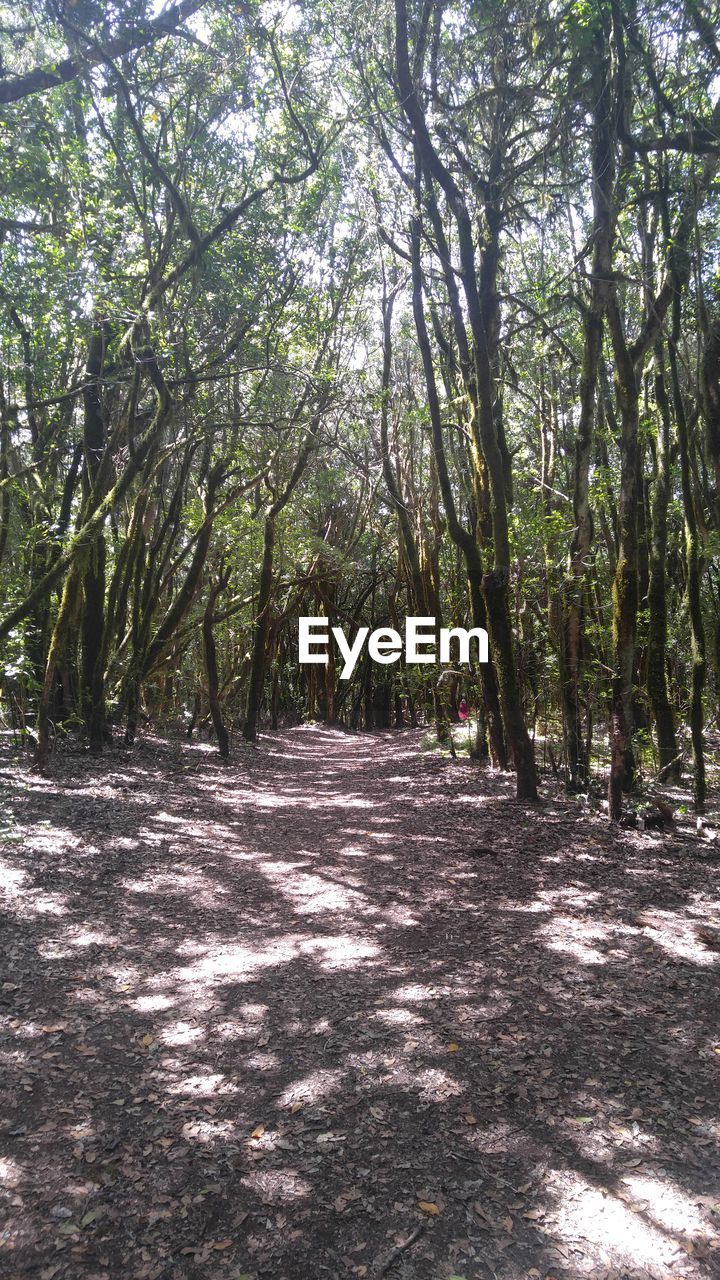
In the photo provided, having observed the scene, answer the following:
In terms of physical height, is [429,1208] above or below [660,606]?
below

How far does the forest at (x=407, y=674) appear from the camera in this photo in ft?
8.98

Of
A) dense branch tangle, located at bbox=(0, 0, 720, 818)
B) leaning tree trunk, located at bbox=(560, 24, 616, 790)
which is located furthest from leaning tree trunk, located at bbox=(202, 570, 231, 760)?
leaning tree trunk, located at bbox=(560, 24, 616, 790)

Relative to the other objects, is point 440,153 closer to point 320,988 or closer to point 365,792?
point 365,792

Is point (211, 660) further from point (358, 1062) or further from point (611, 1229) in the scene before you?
point (611, 1229)

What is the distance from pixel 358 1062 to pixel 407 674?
434 inches

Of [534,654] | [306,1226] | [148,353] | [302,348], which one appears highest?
[302,348]

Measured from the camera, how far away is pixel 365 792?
421 inches

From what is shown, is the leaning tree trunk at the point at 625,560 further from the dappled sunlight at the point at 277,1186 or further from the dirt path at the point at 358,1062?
the dappled sunlight at the point at 277,1186

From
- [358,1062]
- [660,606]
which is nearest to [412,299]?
[660,606]

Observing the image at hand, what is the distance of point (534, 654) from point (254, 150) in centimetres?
723

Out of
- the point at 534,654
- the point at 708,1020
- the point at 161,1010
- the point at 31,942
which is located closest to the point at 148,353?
the point at 534,654

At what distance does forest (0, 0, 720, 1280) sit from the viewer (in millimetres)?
2736
